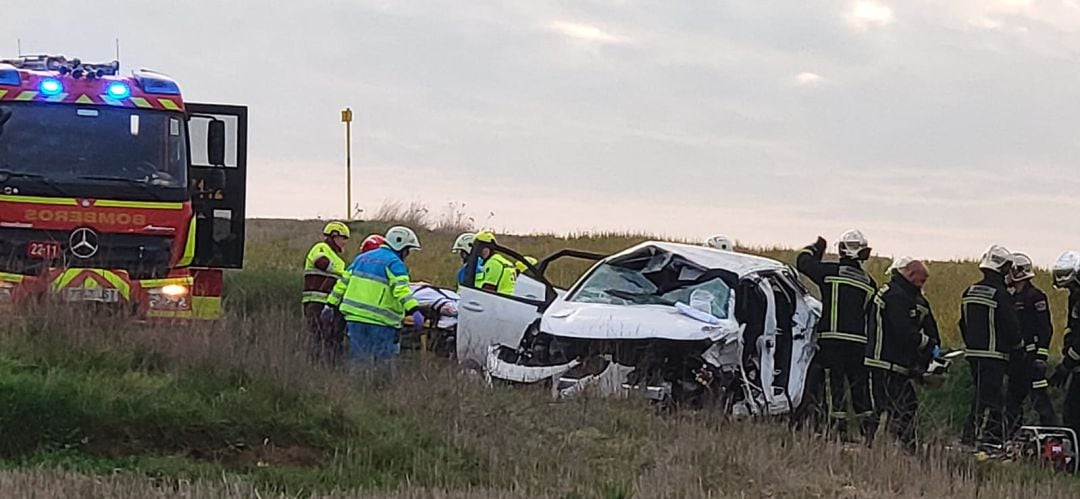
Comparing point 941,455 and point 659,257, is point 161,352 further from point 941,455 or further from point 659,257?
point 941,455

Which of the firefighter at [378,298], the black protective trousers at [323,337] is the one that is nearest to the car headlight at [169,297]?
the black protective trousers at [323,337]

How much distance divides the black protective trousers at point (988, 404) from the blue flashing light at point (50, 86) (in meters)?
7.41

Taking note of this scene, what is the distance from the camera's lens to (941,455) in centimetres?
998

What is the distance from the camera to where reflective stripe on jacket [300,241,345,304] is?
542 inches

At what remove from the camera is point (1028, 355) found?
11273mm

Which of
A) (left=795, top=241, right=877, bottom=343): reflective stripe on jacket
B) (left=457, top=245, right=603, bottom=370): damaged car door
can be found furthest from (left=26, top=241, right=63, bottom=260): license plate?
(left=795, top=241, right=877, bottom=343): reflective stripe on jacket

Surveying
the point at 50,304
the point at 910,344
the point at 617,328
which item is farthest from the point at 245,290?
the point at 910,344

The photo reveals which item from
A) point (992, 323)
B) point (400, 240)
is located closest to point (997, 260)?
point (992, 323)

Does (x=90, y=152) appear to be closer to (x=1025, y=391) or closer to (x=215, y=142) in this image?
(x=215, y=142)

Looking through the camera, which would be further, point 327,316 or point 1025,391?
point 327,316

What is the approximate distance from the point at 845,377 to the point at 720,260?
1.39m

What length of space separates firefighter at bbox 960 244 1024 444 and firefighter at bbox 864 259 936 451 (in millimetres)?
393

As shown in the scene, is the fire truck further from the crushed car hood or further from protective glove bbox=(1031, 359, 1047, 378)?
protective glove bbox=(1031, 359, 1047, 378)

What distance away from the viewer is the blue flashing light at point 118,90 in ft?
39.1
